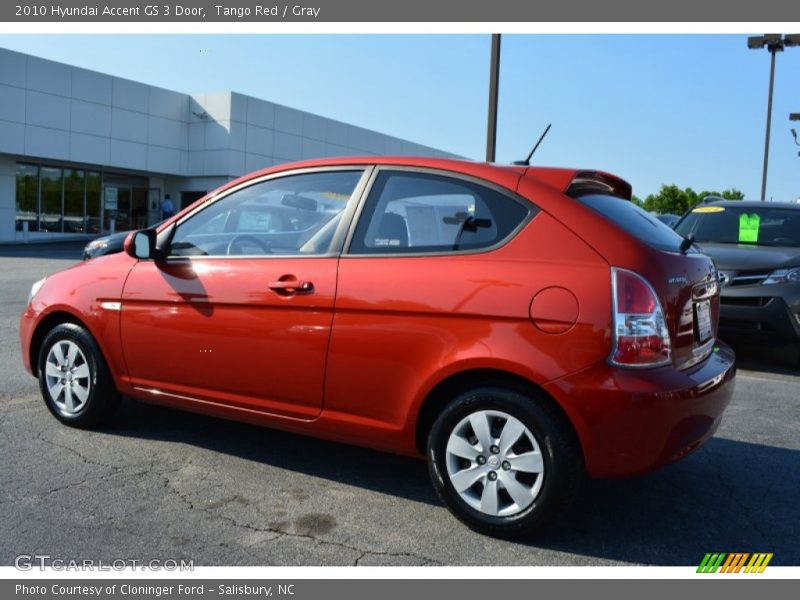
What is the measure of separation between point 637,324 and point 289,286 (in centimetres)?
170

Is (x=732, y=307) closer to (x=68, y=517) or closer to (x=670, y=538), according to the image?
(x=670, y=538)

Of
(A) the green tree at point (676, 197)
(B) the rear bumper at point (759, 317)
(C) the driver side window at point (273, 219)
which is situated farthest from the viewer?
(A) the green tree at point (676, 197)

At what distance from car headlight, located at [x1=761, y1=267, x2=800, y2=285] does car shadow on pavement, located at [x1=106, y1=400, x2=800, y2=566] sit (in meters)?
3.11

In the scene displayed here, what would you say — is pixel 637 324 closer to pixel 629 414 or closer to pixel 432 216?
pixel 629 414

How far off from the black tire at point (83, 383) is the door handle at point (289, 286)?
1.51m

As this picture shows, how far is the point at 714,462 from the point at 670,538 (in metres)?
1.31

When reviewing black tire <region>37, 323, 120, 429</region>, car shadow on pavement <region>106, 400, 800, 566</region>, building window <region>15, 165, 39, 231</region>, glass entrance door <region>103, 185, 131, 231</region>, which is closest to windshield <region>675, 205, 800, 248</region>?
car shadow on pavement <region>106, 400, 800, 566</region>

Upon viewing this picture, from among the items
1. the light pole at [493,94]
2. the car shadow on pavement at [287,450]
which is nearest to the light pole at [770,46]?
the light pole at [493,94]

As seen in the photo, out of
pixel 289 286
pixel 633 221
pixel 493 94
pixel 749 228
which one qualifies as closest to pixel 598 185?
pixel 633 221

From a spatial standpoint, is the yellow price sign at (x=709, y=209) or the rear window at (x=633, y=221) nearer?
the rear window at (x=633, y=221)

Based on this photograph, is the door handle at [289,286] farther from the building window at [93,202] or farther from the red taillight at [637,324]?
the building window at [93,202]

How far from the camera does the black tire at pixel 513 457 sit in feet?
10.2

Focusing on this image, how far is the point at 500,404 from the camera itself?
126 inches
